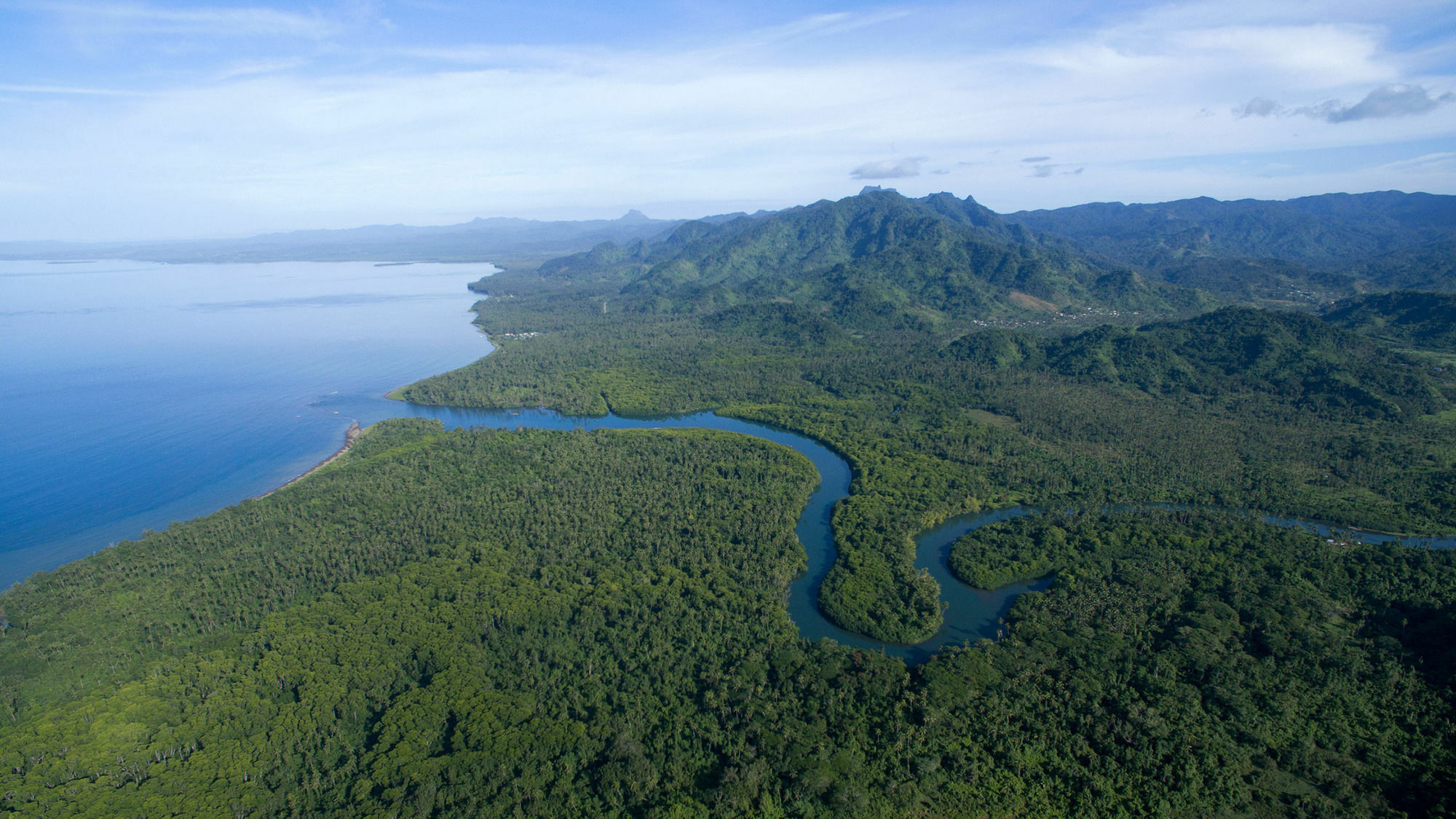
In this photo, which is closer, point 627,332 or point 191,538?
point 191,538

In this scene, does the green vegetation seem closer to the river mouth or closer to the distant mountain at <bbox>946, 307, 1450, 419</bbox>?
the distant mountain at <bbox>946, 307, 1450, 419</bbox>

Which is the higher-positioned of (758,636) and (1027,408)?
(1027,408)

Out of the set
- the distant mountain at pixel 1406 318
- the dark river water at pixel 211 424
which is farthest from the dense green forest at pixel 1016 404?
the distant mountain at pixel 1406 318

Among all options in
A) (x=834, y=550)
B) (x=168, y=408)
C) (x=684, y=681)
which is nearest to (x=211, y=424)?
(x=168, y=408)

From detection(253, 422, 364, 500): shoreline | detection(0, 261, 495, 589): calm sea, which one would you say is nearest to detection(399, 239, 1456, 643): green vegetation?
detection(253, 422, 364, 500): shoreline

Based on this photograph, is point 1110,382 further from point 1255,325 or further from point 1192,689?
point 1192,689

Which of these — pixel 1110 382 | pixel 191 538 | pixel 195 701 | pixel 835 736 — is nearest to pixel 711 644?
pixel 835 736

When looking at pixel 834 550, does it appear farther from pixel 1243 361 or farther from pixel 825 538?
pixel 1243 361
